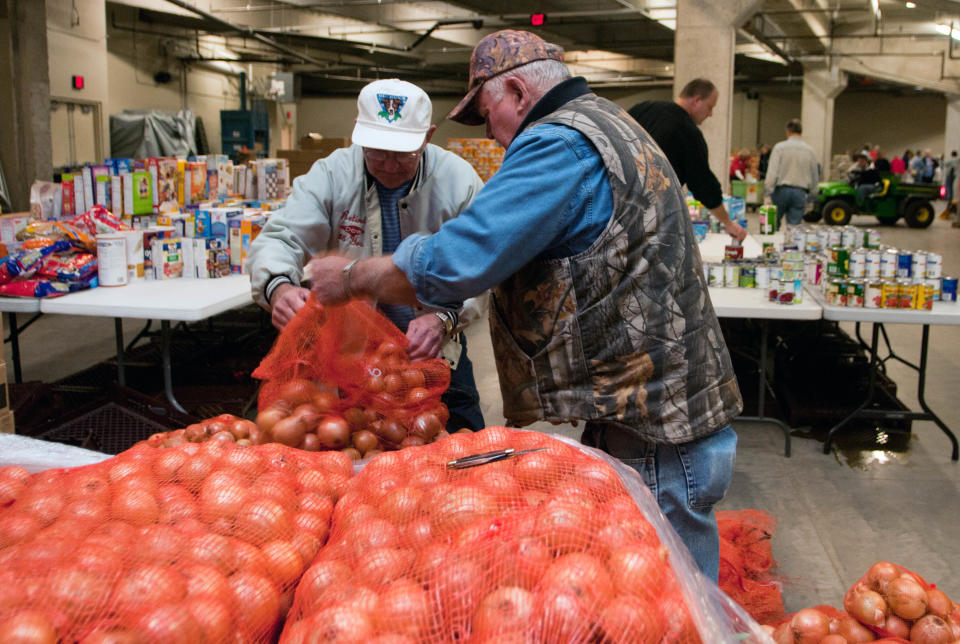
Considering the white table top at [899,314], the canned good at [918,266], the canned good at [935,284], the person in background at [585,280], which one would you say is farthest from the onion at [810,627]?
the canned good at [918,266]

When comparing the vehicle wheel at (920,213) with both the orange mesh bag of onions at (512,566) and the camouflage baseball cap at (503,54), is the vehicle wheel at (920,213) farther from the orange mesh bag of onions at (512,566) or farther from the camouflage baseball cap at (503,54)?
the orange mesh bag of onions at (512,566)

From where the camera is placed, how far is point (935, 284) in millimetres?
4527

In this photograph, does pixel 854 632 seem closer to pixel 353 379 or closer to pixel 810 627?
pixel 810 627

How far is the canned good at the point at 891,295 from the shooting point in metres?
4.38

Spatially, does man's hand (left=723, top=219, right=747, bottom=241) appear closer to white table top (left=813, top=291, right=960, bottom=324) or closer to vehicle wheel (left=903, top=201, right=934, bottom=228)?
white table top (left=813, top=291, right=960, bottom=324)

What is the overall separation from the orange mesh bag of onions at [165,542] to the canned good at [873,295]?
3430 mm

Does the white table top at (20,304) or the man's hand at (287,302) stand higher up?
the man's hand at (287,302)

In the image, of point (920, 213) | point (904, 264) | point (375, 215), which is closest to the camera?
point (375, 215)

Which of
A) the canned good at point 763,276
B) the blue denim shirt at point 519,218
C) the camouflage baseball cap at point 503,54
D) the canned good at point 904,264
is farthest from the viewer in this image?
the canned good at point 763,276

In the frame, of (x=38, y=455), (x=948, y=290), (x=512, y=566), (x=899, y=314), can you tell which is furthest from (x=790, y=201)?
(x=512, y=566)

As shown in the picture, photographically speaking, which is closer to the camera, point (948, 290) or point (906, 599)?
point (906, 599)

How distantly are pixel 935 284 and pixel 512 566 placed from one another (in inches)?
161

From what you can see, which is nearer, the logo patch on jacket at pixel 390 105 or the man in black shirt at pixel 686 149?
the logo patch on jacket at pixel 390 105

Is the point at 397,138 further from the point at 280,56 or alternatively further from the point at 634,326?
the point at 280,56
